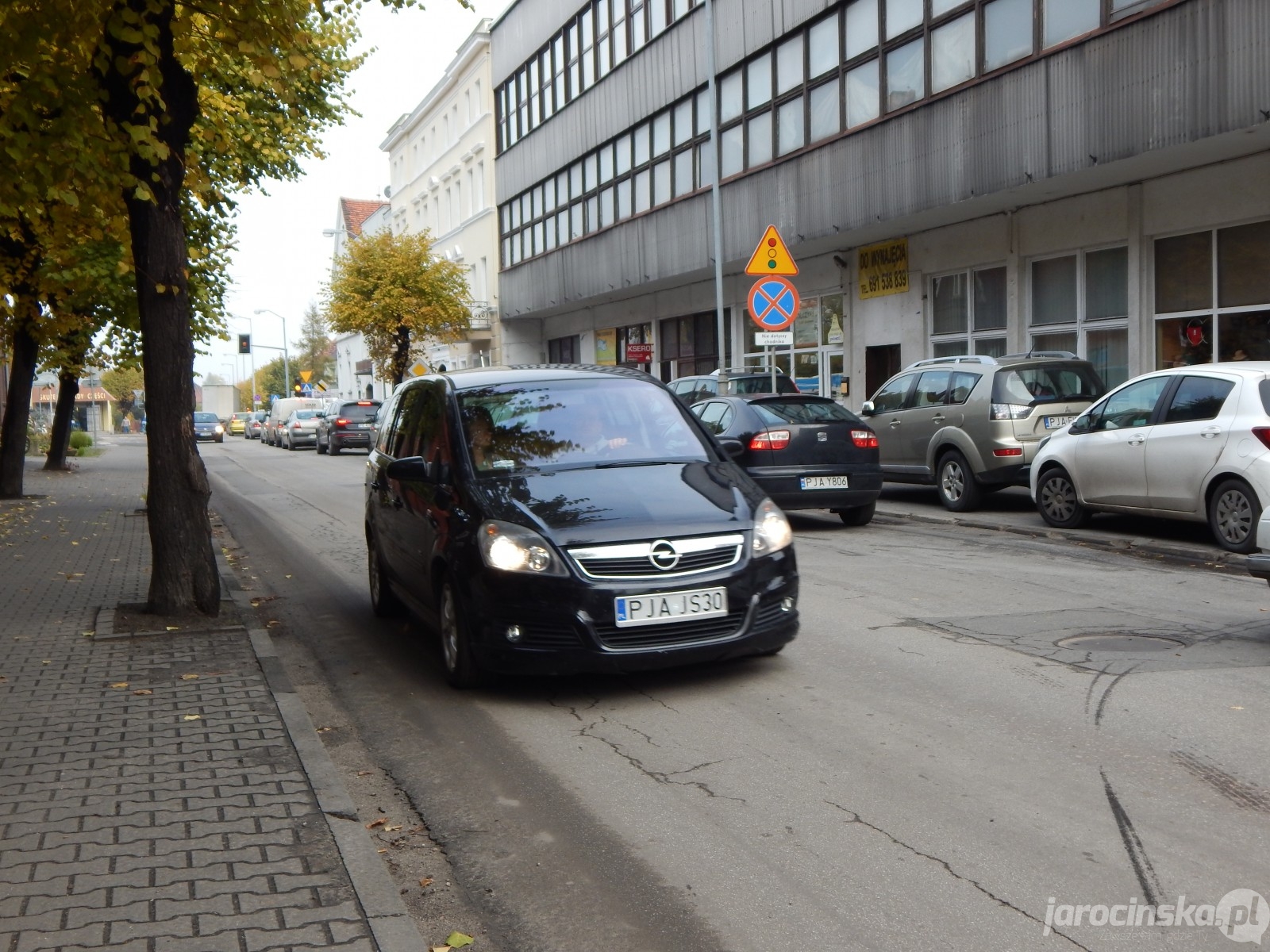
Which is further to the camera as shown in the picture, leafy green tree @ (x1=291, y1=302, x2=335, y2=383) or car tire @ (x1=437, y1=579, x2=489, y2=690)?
leafy green tree @ (x1=291, y1=302, x2=335, y2=383)

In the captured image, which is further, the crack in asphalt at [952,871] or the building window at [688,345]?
the building window at [688,345]

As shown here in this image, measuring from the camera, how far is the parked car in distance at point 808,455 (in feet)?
47.0

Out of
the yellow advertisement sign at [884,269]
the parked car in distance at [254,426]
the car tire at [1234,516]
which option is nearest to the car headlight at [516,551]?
the car tire at [1234,516]

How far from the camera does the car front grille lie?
6.34 meters

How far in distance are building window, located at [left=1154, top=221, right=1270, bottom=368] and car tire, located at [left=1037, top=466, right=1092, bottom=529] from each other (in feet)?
17.2

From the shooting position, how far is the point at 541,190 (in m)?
42.4

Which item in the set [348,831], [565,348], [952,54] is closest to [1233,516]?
[348,831]

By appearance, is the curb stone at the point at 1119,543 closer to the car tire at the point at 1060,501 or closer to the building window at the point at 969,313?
the car tire at the point at 1060,501

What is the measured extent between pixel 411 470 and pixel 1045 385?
10.0 metres

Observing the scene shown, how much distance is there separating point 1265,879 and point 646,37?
102 ft

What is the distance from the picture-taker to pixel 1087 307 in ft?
66.5

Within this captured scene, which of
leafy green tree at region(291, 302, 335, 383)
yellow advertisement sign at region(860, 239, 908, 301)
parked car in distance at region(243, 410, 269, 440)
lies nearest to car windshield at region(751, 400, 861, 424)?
Result: yellow advertisement sign at region(860, 239, 908, 301)

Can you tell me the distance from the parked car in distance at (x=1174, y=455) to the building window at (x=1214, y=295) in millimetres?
5298

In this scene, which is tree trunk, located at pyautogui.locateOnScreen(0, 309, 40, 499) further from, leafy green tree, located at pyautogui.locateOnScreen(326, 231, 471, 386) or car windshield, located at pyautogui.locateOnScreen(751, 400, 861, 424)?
leafy green tree, located at pyautogui.locateOnScreen(326, 231, 471, 386)
